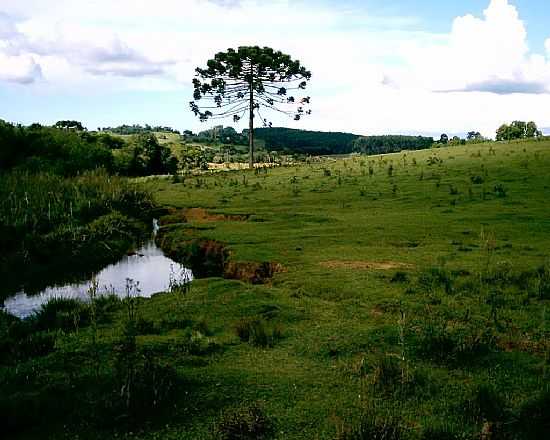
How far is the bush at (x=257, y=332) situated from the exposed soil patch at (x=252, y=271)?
4451 mm

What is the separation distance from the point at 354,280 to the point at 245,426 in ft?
23.3

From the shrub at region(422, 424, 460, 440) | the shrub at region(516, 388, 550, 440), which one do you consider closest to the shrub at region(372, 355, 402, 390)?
the shrub at region(422, 424, 460, 440)

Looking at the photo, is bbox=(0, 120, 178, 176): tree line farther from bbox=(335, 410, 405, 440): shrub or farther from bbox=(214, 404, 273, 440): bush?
bbox=(335, 410, 405, 440): shrub

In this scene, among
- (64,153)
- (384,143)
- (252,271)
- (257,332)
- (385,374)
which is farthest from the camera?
(384,143)

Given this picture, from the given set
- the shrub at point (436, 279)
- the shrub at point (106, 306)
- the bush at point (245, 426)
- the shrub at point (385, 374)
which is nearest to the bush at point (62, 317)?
the shrub at point (106, 306)

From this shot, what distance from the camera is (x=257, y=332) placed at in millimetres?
9594

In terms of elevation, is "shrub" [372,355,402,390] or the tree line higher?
the tree line

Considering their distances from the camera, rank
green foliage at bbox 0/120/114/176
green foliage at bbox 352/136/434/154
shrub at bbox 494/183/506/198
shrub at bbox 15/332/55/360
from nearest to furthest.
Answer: shrub at bbox 15/332/55/360 < shrub at bbox 494/183/506/198 < green foliage at bbox 0/120/114/176 < green foliage at bbox 352/136/434/154

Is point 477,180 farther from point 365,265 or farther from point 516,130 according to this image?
point 516,130

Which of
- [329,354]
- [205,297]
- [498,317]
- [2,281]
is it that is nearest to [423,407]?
[329,354]

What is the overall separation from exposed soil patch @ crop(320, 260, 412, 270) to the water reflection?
12.3ft

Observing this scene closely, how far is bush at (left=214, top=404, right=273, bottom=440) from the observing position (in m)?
6.33

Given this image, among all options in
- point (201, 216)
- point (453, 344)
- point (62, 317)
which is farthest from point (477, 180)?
point (62, 317)

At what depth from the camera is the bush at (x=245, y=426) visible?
249 inches
